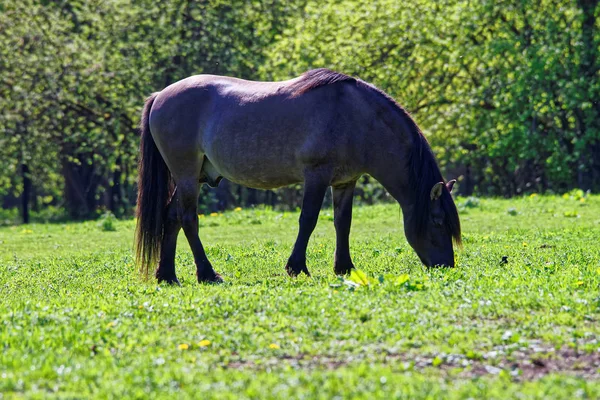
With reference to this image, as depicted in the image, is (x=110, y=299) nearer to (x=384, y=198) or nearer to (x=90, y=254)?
(x=90, y=254)

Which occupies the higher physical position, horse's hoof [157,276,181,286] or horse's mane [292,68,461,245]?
horse's mane [292,68,461,245]

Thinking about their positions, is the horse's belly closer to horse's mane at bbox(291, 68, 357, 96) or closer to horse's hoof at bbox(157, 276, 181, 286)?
horse's mane at bbox(291, 68, 357, 96)

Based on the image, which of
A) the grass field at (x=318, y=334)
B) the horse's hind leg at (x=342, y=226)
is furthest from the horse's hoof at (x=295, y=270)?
the horse's hind leg at (x=342, y=226)

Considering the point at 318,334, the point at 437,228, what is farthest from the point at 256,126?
the point at 318,334

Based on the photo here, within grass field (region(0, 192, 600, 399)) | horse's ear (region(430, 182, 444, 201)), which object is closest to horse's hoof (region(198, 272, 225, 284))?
grass field (region(0, 192, 600, 399))

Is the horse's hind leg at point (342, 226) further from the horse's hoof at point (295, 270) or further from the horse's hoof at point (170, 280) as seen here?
the horse's hoof at point (170, 280)

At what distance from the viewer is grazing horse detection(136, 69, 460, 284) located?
10.7 meters

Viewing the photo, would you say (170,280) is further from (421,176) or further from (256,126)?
(421,176)

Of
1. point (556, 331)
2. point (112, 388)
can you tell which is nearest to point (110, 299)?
point (112, 388)

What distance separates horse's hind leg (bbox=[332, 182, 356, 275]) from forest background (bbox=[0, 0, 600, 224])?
15.1 m

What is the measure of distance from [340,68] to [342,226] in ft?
58.0

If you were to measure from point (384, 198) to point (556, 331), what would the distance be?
24024 millimetres

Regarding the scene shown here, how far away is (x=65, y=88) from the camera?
97.7ft

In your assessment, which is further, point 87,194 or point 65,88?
point 87,194
